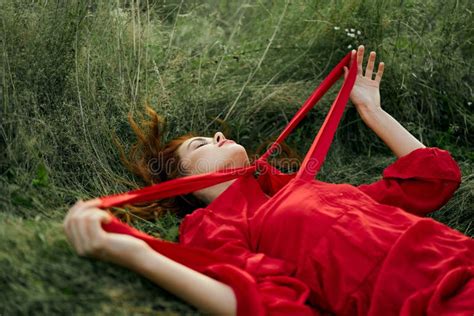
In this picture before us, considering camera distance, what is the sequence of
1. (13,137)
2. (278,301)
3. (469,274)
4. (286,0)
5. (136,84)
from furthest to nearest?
1. (286,0)
2. (136,84)
3. (13,137)
4. (469,274)
5. (278,301)

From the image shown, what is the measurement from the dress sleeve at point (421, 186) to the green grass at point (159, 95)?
49 centimetres

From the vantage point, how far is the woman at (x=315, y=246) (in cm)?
A: 175

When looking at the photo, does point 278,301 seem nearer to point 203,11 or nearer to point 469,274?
point 469,274

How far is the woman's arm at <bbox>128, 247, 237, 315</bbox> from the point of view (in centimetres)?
173

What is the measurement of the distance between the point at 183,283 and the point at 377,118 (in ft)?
3.87

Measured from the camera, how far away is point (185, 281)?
173 centimetres

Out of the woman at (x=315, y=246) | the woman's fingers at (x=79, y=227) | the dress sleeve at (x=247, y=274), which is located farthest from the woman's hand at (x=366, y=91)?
the woman's fingers at (x=79, y=227)

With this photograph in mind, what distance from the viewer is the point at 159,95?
307cm

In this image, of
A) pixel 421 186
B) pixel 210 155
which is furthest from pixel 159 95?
pixel 421 186

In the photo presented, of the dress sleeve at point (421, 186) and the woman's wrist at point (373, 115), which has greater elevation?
the woman's wrist at point (373, 115)

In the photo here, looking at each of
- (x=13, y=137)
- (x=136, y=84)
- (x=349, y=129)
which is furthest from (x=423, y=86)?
(x=13, y=137)

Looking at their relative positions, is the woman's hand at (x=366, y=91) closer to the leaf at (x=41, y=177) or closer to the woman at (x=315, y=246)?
the woman at (x=315, y=246)

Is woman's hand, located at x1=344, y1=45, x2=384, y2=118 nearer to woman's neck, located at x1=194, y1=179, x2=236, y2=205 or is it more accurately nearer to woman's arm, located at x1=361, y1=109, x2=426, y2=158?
woman's arm, located at x1=361, y1=109, x2=426, y2=158

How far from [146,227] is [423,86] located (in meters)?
1.80
